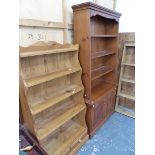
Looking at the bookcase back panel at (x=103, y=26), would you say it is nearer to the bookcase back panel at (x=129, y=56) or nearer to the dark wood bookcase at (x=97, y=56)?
the dark wood bookcase at (x=97, y=56)

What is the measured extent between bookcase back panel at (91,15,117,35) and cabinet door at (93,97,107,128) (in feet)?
3.90

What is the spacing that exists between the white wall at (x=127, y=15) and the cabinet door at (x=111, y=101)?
4.11 ft

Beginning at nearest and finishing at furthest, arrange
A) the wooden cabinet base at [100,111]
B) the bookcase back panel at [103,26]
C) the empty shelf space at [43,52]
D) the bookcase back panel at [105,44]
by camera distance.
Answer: the empty shelf space at [43,52], the wooden cabinet base at [100,111], the bookcase back panel at [103,26], the bookcase back panel at [105,44]

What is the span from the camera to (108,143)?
2.40 m

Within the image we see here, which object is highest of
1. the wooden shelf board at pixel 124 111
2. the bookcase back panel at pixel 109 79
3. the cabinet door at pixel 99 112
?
the bookcase back panel at pixel 109 79

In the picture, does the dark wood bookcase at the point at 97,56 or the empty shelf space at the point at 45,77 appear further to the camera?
the dark wood bookcase at the point at 97,56

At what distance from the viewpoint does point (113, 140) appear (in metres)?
2.46

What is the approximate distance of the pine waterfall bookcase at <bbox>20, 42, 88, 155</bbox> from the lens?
1765mm

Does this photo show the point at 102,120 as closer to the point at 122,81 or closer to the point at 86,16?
the point at 122,81

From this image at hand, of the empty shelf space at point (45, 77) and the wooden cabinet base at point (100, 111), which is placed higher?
the empty shelf space at point (45, 77)

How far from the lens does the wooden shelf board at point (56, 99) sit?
178 centimetres

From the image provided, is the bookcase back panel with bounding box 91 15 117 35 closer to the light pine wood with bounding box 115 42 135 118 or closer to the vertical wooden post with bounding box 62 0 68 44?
the light pine wood with bounding box 115 42 135 118

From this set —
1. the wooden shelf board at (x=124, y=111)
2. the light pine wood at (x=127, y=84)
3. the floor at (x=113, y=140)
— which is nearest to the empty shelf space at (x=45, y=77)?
the floor at (x=113, y=140)

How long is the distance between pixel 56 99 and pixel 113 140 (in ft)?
3.71
